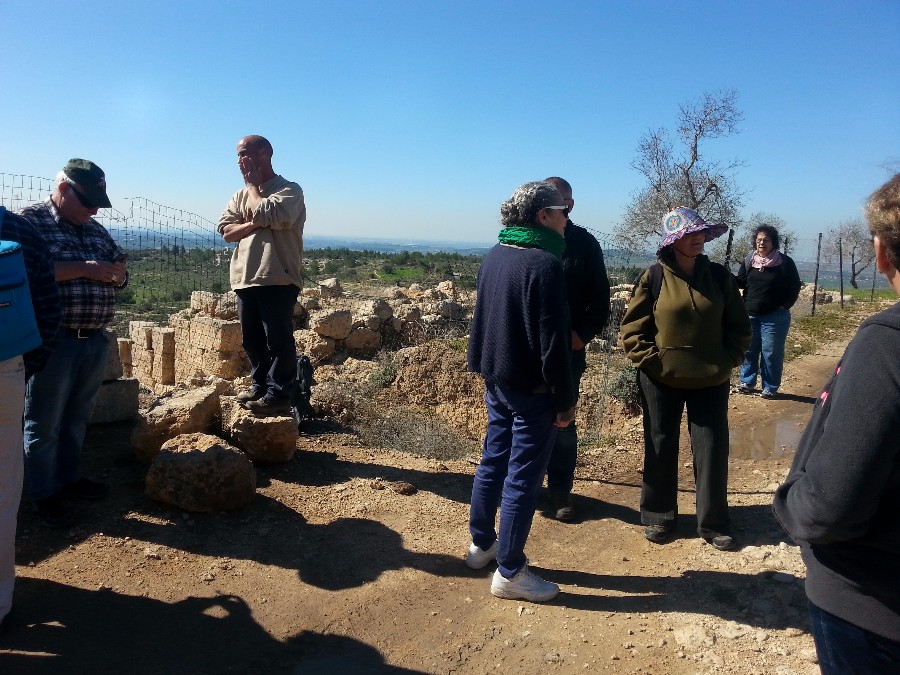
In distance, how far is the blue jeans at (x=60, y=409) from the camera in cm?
346

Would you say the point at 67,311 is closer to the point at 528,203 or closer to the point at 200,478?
the point at 200,478

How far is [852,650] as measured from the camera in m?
1.59

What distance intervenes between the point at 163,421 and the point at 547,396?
269 centimetres

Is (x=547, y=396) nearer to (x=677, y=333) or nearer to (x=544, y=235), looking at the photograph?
(x=544, y=235)

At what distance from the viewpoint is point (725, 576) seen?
3518 mm

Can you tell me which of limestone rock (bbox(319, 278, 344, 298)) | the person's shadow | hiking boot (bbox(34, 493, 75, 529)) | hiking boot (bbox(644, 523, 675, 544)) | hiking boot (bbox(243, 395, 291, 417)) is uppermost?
limestone rock (bbox(319, 278, 344, 298))

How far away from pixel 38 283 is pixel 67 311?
23.8 inches

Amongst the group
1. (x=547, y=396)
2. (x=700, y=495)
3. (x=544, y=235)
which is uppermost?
(x=544, y=235)

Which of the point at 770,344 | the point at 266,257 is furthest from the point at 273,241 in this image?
the point at 770,344

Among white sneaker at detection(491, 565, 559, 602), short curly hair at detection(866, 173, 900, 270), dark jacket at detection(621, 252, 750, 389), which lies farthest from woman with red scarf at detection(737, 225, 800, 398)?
short curly hair at detection(866, 173, 900, 270)

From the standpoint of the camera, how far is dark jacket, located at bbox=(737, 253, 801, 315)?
22.1ft

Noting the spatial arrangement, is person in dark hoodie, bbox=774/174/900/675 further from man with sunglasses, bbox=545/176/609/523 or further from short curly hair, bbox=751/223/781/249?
short curly hair, bbox=751/223/781/249

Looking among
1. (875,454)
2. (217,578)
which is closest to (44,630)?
(217,578)

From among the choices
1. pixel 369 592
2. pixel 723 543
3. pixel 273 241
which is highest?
pixel 273 241
